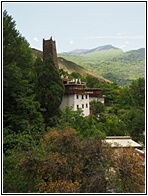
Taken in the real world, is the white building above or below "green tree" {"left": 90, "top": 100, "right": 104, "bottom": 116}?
above

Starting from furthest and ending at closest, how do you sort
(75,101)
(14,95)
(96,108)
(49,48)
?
(96,108) < (49,48) < (75,101) < (14,95)

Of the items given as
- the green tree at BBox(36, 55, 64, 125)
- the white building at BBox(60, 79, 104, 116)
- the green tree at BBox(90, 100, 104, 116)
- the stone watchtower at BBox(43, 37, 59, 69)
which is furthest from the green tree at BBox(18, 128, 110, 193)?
the green tree at BBox(90, 100, 104, 116)

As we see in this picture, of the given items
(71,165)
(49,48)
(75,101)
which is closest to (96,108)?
(75,101)


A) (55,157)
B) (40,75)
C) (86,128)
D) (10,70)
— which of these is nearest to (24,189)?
(55,157)

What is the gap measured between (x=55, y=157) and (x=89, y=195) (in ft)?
5.18

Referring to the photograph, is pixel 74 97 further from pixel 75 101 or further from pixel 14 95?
pixel 14 95

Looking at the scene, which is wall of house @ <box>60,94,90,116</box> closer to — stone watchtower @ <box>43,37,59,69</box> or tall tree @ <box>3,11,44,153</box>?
stone watchtower @ <box>43,37,59,69</box>

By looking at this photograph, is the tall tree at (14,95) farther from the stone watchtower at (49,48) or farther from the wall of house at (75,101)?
the stone watchtower at (49,48)

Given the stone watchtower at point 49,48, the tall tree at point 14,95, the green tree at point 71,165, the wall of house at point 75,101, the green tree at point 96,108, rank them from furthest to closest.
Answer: the green tree at point 96,108 → the stone watchtower at point 49,48 → the wall of house at point 75,101 → the tall tree at point 14,95 → the green tree at point 71,165

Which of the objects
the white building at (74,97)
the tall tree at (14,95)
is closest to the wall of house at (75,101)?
the white building at (74,97)

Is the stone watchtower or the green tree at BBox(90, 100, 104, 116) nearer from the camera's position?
the stone watchtower

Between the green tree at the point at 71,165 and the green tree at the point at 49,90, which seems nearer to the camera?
the green tree at the point at 71,165

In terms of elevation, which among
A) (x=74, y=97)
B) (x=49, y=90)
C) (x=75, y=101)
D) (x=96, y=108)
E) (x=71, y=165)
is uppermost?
(x=49, y=90)

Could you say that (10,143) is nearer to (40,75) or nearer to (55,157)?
(55,157)
